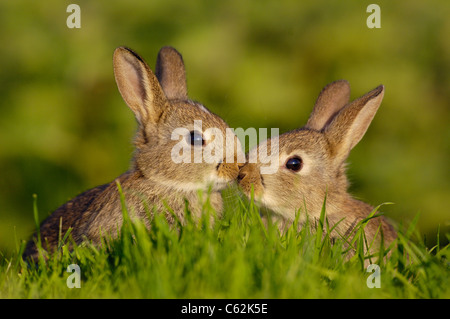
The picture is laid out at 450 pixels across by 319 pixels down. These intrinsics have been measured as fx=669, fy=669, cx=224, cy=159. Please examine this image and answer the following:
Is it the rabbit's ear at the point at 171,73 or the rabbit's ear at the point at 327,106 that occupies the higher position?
the rabbit's ear at the point at 171,73

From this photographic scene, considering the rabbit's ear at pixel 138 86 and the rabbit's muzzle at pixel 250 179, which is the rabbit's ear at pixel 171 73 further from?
the rabbit's muzzle at pixel 250 179

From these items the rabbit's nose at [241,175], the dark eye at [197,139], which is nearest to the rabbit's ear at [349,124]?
the rabbit's nose at [241,175]

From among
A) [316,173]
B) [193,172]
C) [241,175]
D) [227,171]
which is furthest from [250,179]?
[316,173]

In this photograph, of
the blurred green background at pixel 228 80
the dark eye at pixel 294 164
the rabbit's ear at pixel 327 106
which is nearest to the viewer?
the dark eye at pixel 294 164

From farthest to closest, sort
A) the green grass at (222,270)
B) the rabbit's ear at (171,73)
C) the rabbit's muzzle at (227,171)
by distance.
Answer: the rabbit's ear at (171,73) → the rabbit's muzzle at (227,171) → the green grass at (222,270)

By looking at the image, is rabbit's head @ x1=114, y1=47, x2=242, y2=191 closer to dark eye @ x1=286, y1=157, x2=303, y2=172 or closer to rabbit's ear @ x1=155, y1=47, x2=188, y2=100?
rabbit's ear @ x1=155, y1=47, x2=188, y2=100

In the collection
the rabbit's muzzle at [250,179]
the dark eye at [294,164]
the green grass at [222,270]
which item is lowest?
the green grass at [222,270]

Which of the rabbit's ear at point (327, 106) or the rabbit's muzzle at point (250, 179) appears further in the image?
the rabbit's ear at point (327, 106)
